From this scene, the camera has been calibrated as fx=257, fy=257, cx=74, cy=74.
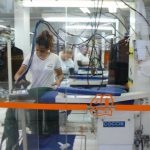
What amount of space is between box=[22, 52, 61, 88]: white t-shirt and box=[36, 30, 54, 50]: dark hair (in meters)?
0.12

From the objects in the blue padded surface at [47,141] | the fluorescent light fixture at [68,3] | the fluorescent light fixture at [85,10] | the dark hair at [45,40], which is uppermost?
the fluorescent light fixture at [68,3]

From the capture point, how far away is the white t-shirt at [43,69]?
104 inches

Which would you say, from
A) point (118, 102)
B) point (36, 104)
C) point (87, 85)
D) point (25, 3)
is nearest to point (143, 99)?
point (118, 102)

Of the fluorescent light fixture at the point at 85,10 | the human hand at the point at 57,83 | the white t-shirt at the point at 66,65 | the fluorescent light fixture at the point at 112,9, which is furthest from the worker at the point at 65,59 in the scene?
the fluorescent light fixture at the point at 112,9

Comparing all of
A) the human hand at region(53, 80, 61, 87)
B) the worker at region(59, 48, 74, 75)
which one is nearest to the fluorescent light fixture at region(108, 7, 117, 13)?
the worker at region(59, 48, 74, 75)

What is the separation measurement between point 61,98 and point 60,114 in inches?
19.4

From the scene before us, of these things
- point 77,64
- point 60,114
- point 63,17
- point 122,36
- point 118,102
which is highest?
point 63,17

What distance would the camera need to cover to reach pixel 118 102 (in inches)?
92.4

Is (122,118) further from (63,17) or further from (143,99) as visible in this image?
(63,17)

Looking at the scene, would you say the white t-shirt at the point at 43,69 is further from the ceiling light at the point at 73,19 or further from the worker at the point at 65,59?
the ceiling light at the point at 73,19

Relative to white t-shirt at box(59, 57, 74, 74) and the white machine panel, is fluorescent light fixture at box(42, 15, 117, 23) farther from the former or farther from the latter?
the white machine panel

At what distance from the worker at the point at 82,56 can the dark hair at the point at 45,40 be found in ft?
0.99

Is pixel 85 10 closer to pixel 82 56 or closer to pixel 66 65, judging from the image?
pixel 82 56

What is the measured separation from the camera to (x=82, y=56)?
264 centimetres
